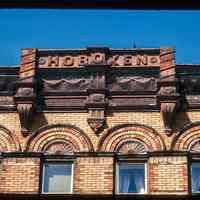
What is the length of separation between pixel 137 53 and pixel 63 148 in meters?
3.37

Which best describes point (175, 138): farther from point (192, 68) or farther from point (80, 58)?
point (80, 58)

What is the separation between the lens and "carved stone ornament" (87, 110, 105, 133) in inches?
512

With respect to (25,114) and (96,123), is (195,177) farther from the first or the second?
(25,114)

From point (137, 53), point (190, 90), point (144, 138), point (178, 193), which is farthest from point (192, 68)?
point (178, 193)

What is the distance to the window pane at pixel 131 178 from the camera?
12398mm

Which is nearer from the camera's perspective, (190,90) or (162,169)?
(162,169)

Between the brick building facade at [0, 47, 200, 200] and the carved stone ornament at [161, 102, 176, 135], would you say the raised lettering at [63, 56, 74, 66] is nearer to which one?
the brick building facade at [0, 47, 200, 200]

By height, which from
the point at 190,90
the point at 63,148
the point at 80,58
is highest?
the point at 80,58

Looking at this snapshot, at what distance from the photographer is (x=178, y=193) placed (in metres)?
11.9

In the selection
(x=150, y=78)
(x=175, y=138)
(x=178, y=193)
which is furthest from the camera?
(x=150, y=78)

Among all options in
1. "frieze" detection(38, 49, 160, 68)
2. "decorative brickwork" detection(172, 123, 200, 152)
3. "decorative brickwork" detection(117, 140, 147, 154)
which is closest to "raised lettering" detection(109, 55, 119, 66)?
"frieze" detection(38, 49, 160, 68)

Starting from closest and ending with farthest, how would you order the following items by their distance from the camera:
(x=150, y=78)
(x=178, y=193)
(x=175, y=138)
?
(x=178, y=193) < (x=175, y=138) < (x=150, y=78)

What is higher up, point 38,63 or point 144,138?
point 38,63

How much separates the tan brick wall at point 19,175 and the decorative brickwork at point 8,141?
366 mm
